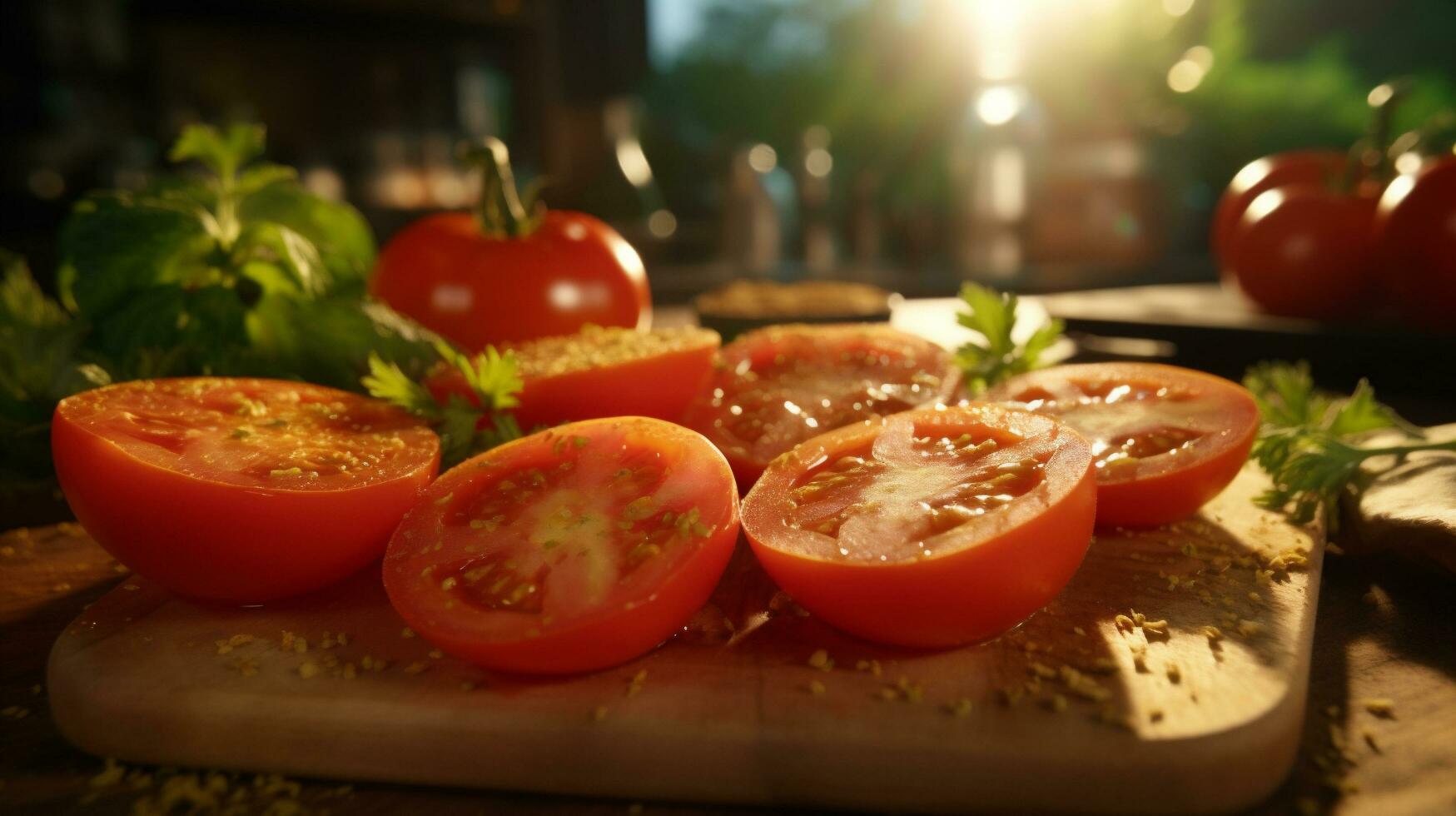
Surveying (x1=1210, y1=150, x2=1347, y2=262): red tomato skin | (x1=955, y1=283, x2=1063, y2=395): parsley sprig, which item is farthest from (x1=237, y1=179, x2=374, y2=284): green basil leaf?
(x1=1210, y1=150, x2=1347, y2=262): red tomato skin

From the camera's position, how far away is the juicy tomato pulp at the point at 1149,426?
3.11 feet

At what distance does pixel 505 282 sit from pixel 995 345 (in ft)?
2.58

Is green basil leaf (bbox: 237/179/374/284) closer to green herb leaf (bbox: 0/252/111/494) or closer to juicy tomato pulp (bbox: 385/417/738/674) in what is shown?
green herb leaf (bbox: 0/252/111/494)

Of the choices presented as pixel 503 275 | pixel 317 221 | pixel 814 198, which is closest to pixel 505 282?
pixel 503 275

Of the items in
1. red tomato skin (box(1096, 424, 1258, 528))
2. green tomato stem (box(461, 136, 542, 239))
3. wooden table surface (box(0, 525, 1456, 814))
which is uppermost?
green tomato stem (box(461, 136, 542, 239))

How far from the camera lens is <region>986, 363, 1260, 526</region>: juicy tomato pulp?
949 mm

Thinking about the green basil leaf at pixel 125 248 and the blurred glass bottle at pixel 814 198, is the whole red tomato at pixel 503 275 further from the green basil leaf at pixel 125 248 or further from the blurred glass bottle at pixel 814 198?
the blurred glass bottle at pixel 814 198

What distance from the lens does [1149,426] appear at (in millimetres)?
1030

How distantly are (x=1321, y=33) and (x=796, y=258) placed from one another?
2.74 meters

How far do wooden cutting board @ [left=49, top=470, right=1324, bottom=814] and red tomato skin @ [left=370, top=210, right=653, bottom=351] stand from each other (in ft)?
2.74

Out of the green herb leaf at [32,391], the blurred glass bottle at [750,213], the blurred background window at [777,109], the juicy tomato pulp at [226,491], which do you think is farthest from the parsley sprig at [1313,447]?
the blurred glass bottle at [750,213]

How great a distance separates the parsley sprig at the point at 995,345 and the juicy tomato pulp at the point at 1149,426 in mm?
57

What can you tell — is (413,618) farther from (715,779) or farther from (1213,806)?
(1213,806)

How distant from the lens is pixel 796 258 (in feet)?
17.3
